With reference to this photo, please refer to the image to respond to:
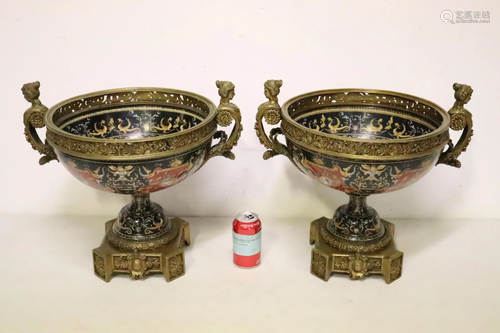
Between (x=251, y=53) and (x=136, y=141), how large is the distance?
91 cm

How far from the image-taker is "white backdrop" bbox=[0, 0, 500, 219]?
8.76 feet

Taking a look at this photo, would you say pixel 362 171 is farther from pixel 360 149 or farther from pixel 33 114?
pixel 33 114

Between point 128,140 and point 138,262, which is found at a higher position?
point 128,140

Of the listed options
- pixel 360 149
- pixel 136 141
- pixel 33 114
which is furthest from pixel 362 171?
pixel 33 114

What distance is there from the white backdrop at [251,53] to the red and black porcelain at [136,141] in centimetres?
27

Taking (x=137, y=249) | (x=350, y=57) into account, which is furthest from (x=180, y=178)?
(x=350, y=57)

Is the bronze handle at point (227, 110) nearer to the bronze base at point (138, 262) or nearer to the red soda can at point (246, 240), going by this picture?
the red soda can at point (246, 240)

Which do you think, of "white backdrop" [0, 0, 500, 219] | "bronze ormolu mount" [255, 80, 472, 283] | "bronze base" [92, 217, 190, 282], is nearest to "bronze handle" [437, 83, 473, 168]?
"bronze ormolu mount" [255, 80, 472, 283]

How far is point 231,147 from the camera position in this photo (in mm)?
2357

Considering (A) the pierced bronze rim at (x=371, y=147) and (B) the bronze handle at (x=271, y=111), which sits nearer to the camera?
(A) the pierced bronze rim at (x=371, y=147)

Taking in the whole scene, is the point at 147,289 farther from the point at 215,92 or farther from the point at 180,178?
the point at 215,92

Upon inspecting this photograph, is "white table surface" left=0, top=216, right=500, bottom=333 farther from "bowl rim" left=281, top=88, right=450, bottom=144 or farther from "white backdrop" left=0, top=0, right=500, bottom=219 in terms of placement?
"bowl rim" left=281, top=88, right=450, bottom=144

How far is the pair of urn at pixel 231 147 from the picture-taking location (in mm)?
2051

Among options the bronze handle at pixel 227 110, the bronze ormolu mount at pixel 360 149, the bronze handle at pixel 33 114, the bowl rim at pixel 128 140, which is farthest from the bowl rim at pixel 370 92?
the bronze handle at pixel 33 114
